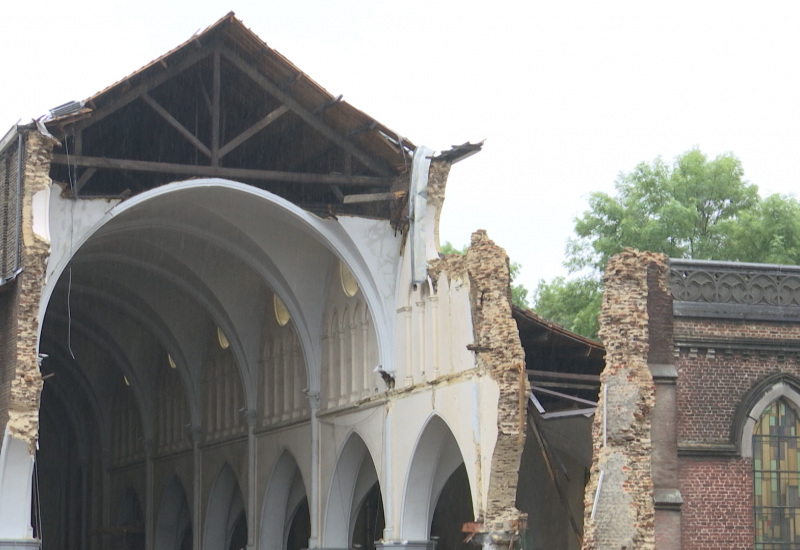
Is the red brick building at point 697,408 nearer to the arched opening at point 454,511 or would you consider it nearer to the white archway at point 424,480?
the white archway at point 424,480

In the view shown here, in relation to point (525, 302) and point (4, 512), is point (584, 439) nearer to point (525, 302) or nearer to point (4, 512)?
point (4, 512)

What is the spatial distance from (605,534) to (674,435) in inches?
72.7

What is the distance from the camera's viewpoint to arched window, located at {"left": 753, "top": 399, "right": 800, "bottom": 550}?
21.2m

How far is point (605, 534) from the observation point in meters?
20.7

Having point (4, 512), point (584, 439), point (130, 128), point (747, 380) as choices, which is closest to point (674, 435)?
point (747, 380)

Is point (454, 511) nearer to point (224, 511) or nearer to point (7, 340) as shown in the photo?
point (224, 511)

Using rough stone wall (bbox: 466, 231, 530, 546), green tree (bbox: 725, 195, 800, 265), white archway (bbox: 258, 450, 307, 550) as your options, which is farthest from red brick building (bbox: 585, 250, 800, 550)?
green tree (bbox: 725, 195, 800, 265)

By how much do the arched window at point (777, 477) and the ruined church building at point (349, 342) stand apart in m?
0.03

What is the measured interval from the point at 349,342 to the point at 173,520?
1259cm

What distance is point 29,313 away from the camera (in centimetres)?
2383

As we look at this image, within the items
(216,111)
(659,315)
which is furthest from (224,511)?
(659,315)

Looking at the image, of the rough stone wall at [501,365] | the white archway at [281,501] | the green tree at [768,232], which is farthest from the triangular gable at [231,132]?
the green tree at [768,232]

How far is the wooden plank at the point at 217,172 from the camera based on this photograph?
25.2m

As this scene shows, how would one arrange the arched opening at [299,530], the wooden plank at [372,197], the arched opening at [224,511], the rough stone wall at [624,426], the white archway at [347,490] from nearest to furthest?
the rough stone wall at [624,426]
the wooden plank at [372,197]
the white archway at [347,490]
the arched opening at [299,530]
the arched opening at [224,511]
